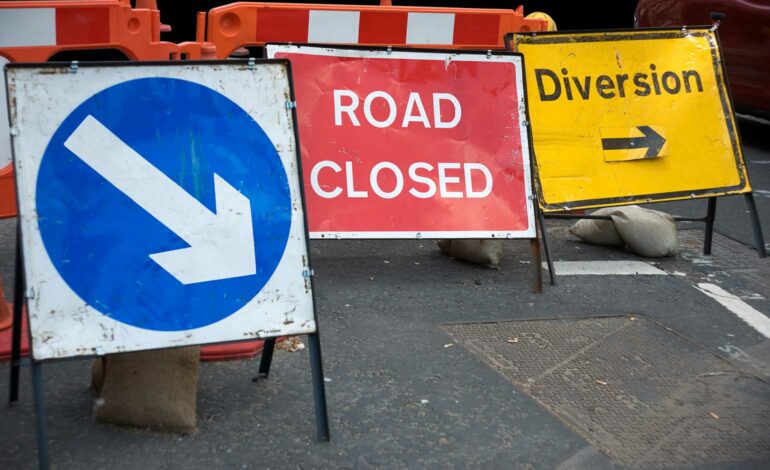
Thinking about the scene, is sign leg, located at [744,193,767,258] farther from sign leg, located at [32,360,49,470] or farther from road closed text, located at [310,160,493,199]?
sign leg, located at [32,360,49,470]

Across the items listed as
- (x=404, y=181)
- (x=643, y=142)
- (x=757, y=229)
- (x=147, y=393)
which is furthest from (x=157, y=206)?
(x=757, y=229)

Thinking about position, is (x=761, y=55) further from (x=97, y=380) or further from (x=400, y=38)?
(x=97, y=380)

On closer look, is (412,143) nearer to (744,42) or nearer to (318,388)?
(318,388)

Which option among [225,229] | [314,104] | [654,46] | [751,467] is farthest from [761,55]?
[225,229]

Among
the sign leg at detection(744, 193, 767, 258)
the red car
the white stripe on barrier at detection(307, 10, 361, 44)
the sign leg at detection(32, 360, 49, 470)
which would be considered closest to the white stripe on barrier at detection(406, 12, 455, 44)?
the white stripe on barrier at detection(307, 10, 361, 44)

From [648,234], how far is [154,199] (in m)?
3.79

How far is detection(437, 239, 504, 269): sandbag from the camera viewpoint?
19.7ft

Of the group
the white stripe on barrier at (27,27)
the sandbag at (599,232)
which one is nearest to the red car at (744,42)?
the sandbag at (599,232)

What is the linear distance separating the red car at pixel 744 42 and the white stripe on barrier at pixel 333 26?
387cm

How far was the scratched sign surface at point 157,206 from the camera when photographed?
3408 millimetres

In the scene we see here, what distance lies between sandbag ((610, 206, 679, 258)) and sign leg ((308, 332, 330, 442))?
3256mm

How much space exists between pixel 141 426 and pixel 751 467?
90.4 inches

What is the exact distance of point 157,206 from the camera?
352 centimetres

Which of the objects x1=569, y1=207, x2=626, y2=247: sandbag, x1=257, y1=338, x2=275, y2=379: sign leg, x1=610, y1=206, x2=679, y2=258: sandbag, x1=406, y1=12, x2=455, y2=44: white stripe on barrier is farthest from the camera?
x1=406, y1=12, x2=455, y2=44: white stripe on barrier
